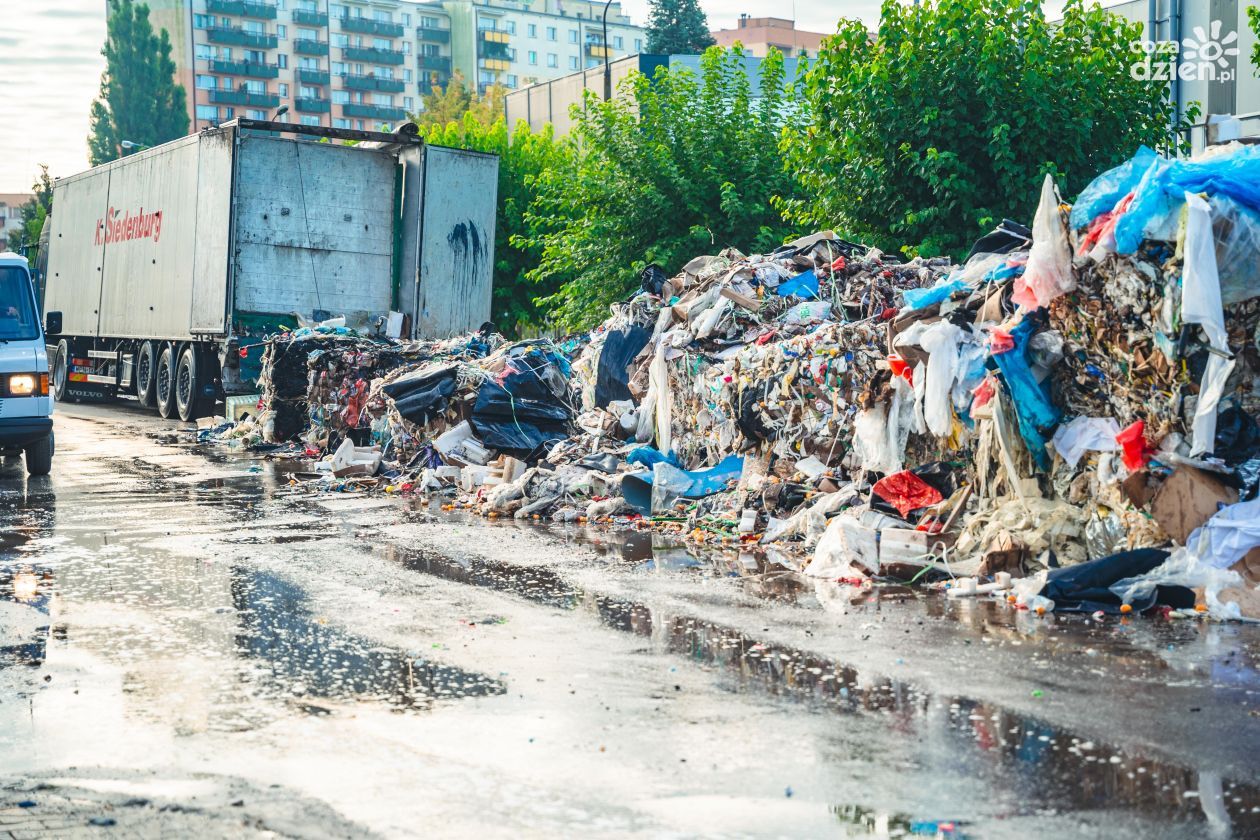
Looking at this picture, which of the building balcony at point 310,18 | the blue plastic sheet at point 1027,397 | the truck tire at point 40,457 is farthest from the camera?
the building balcony at point 310,18

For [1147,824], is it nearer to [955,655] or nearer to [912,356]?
[955,655]

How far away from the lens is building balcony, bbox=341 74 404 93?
12500 cm

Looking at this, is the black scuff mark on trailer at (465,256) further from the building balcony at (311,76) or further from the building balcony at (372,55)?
the building balcony at (372,55)

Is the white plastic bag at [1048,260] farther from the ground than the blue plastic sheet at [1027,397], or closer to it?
farther from the ground

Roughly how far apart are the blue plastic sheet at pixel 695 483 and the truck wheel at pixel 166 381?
1479 centimetres

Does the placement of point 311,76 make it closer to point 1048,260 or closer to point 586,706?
point 1048,260

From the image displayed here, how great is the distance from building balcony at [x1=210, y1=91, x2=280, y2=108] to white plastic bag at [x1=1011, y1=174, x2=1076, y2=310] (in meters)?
117

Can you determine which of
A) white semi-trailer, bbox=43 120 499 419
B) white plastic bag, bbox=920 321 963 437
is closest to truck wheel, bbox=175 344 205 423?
white semi-trailer, bbox=43 120 499 419

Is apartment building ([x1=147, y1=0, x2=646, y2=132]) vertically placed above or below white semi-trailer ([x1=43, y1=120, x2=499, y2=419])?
above

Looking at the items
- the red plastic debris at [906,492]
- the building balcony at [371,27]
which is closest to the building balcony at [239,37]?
the building balcony at [371,27]

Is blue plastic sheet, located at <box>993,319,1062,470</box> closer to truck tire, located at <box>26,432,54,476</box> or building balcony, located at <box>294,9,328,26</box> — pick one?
truck tire, located at <box>26,432,54,476</box>

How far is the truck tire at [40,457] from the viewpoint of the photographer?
14820 millimetres

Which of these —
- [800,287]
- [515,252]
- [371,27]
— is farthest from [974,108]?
[371,27]

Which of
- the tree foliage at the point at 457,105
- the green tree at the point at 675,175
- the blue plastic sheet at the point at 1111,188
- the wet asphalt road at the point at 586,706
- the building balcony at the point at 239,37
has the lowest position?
the wet asphalt road at the point at 586,706
